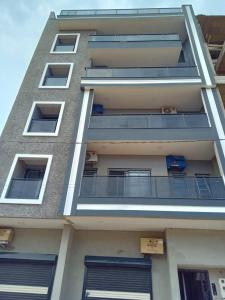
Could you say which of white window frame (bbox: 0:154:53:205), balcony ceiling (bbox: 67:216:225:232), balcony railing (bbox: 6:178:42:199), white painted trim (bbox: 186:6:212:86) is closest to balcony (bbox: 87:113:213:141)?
white window frame (bbox: 0:154:53:205)

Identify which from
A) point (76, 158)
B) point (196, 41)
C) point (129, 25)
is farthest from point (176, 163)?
point (129, 25)

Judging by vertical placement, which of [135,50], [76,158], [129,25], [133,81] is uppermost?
[129,25]

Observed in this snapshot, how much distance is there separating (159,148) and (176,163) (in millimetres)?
964

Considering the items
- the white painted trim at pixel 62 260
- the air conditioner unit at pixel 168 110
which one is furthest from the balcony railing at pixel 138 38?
the white painted trim at pixel 62 260

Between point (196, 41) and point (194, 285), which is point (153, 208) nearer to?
point (194, 285)

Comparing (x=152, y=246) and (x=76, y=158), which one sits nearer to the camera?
(x=152, y=246)

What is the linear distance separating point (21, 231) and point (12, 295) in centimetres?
199

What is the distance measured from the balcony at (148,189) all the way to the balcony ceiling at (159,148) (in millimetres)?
1424

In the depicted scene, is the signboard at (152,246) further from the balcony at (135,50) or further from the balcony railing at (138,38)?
the balcony railing at (138,38)

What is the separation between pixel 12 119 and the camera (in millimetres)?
10414

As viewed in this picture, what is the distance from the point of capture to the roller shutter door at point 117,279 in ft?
23.9

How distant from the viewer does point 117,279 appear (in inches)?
299

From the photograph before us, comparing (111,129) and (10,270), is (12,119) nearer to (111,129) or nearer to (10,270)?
(111,129)

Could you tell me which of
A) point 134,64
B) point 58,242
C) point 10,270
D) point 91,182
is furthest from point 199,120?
point 10,270
